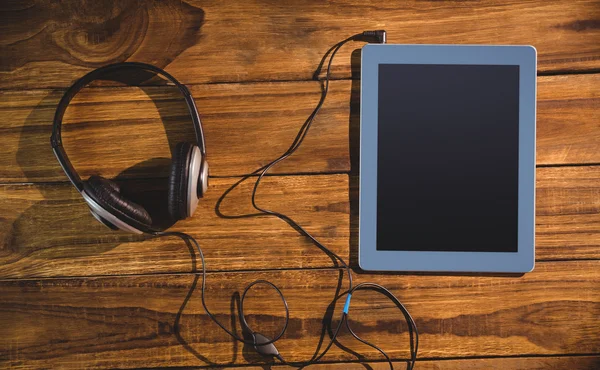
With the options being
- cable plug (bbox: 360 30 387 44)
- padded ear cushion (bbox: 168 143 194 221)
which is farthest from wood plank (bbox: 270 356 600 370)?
cable plug (bbox: 360 30 387 44)

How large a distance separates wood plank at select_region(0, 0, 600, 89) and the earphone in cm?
5

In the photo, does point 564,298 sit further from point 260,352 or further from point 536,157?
point 260,352

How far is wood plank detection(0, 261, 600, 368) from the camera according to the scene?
35.6 inches

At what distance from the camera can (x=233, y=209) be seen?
2.97ft

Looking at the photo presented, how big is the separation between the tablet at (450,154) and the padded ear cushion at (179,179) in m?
0.30

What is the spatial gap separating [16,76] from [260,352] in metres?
0.68

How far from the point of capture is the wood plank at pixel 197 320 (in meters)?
0.90

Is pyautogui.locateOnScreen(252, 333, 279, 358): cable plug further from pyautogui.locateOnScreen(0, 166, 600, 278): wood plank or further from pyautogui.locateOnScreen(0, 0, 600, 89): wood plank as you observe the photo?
pyautogui.locateOnScreen(0, 0, 600, 89): wood plank

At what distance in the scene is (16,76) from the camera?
0.91 m

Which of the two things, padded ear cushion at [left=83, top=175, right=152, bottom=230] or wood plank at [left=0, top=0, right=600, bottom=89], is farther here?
wood plank at [left=0, top=0, right=600, bottom=89]

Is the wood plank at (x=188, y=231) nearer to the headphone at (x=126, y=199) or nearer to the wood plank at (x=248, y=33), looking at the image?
the headphone at (x=126, y=199)

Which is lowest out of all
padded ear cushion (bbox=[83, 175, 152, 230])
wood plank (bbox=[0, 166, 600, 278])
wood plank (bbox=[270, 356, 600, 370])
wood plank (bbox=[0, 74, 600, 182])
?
wood plank (bbox=[270, 356, 600, 370])

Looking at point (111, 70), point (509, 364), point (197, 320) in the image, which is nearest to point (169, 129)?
point (111, 70)

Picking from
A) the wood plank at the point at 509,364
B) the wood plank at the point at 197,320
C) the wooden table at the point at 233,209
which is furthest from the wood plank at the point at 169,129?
the wood plank at the point at 509,364
